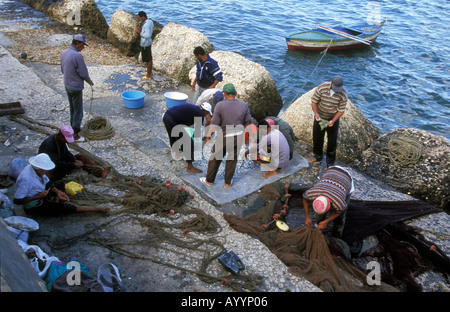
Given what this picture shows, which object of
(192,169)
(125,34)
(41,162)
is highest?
(125,34)

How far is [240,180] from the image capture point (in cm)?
676

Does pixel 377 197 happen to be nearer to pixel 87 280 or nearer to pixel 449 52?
pixel 87 280

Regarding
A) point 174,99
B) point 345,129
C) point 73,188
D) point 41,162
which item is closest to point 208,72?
point 174,99

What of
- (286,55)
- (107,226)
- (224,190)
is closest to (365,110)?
(286,55)

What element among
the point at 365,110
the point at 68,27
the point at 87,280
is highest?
the point at 68,27

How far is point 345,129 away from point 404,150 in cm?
142

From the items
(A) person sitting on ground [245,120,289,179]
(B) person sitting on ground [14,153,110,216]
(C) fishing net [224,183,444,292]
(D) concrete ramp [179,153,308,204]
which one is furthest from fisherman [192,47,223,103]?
(B) person sitting on ground [14,153,110,216]

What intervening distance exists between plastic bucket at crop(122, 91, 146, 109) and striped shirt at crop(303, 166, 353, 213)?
541 cm

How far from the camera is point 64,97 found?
8.84m

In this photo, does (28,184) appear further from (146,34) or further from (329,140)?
(146,34)

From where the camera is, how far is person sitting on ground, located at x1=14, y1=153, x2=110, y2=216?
463 cm

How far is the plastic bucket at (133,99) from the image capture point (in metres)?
8.73

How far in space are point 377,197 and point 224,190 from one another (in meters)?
3.03

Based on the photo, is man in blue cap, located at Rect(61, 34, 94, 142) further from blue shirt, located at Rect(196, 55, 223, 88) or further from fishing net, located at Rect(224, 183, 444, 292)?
fishing net, located at Rect(224, 183, 444, 292)
